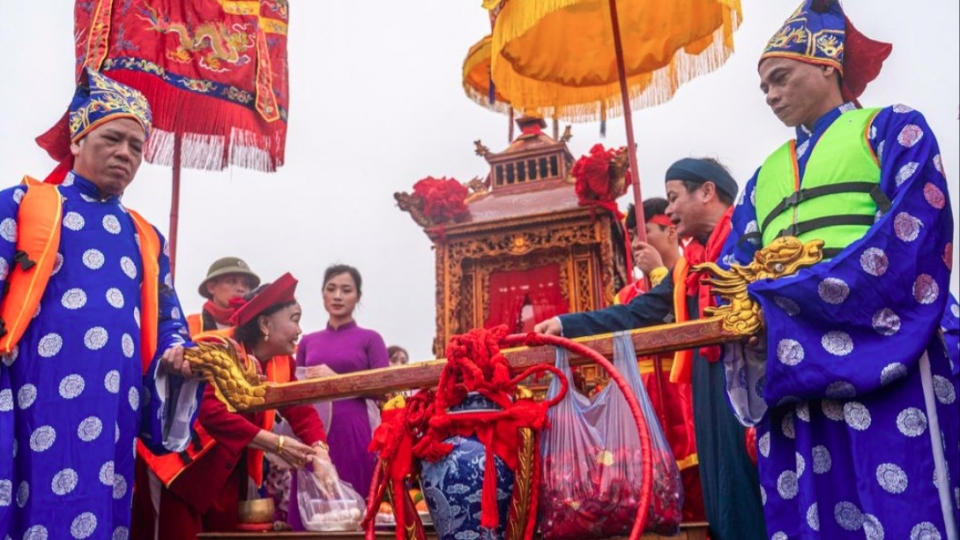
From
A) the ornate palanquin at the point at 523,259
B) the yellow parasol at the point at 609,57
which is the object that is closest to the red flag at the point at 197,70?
the yellow parasol at the point at 609,57

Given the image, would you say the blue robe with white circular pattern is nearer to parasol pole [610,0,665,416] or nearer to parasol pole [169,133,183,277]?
parasol pole [169,133,183,277]

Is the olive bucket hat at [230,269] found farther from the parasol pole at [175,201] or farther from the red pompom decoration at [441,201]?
the red pompom decoration at [441,201]

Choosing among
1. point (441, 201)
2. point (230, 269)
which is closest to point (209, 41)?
point (230, 269)

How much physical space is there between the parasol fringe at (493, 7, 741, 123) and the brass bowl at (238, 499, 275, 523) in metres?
2.34

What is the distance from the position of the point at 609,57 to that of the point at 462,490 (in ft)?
10.1

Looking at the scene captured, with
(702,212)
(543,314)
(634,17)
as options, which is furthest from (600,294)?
(702,212)

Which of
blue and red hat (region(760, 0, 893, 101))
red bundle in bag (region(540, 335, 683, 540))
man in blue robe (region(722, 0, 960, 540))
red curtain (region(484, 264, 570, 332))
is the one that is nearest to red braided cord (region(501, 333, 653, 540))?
red bundle in bag (region(540, 335, 683, 540))

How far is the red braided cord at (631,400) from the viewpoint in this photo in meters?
2.00

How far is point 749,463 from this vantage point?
2709 mm

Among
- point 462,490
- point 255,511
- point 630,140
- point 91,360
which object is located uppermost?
point 630,140

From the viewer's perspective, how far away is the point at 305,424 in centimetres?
379

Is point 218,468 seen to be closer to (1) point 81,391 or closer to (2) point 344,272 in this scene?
(1) point 81,391

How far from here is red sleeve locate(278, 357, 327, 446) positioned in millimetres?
3768

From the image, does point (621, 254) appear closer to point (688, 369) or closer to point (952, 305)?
point (688, 369)
